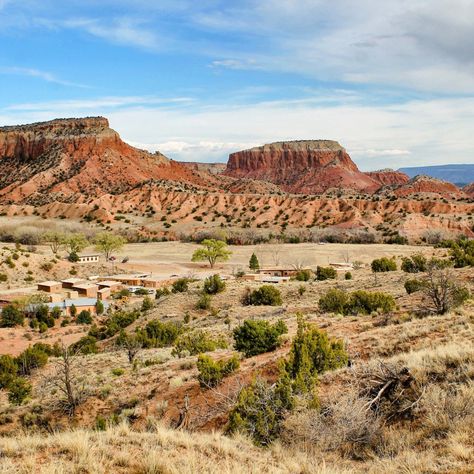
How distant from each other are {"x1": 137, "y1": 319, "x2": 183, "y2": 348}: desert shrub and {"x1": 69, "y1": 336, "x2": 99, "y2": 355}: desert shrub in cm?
313

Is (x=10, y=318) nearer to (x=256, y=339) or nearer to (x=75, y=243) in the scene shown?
(x=256, y=339)

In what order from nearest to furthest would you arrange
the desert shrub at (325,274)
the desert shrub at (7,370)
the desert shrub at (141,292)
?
the desert shrub at (7,370) → the desert shrub at (325,274) → the desert shrub at (141,292)

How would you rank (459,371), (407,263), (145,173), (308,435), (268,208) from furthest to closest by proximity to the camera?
(145,173), (268,208), (407,263), (459,371), (308,435)

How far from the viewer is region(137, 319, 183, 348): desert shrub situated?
98.6 ft

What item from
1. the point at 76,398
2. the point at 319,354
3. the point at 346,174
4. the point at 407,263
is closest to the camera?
the point at 319,354

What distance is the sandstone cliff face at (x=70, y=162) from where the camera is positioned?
430ft

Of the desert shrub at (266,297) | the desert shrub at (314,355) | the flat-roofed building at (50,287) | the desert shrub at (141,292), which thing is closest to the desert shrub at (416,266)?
the desert shrub at (266,297)

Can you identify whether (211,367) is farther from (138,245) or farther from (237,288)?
(138,245)

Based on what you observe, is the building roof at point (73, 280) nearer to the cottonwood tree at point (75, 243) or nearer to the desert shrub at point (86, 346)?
the cottonwood tree at point (75, 243)

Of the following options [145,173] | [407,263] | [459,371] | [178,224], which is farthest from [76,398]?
[145,173]

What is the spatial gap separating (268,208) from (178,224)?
21153 mm

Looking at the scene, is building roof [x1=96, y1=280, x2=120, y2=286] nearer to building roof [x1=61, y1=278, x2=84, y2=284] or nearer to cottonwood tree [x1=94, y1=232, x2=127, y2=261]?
building roof [x1=61, y1=278, x2=84, y2=284]

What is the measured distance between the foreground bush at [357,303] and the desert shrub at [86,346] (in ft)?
47.2

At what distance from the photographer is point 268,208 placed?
113250mm
